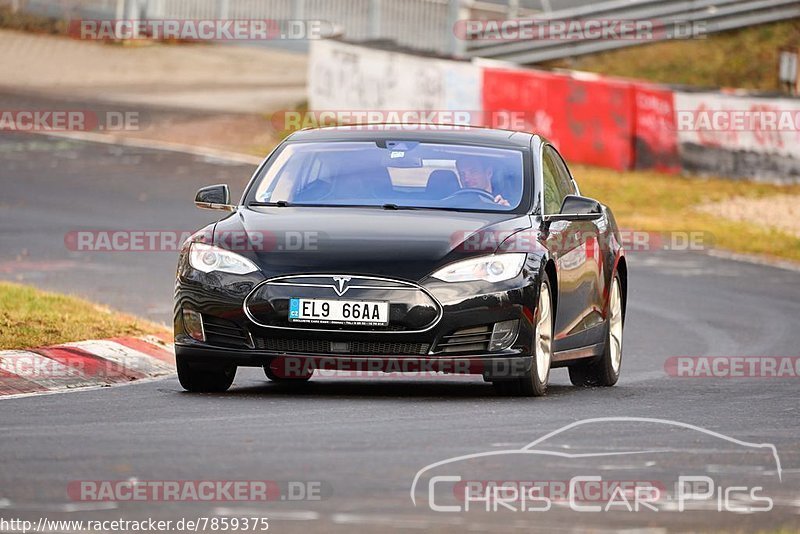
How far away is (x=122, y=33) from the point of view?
44.2m

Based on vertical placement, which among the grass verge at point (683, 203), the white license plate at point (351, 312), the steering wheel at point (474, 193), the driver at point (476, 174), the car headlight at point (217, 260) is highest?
the driver at point (476, 174)

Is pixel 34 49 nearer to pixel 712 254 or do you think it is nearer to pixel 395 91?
pixel 395 91

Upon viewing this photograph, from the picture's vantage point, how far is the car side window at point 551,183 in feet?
37.3

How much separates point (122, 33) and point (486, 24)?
28.9 ft

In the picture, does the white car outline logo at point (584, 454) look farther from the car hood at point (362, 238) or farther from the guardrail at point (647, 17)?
the guardrail at point (647, 17)

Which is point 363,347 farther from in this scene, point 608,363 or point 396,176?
point 608,363

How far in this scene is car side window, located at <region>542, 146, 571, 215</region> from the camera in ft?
37.3

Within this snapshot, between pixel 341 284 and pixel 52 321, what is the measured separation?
10.8 ft

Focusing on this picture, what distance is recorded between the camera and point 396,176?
11250mm

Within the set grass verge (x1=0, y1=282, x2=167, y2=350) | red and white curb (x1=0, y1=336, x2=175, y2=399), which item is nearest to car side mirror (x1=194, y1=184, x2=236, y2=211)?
red and white curb (x1=0, y1=336, x2=175, y2=399)

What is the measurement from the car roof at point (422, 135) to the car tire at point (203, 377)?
5.92ft

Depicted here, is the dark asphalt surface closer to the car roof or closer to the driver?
the driver

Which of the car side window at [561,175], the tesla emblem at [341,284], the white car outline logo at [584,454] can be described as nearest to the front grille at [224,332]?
the tesla emblem at [341,284]

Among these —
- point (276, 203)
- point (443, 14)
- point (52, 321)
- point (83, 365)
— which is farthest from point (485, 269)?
point (443, 14)
